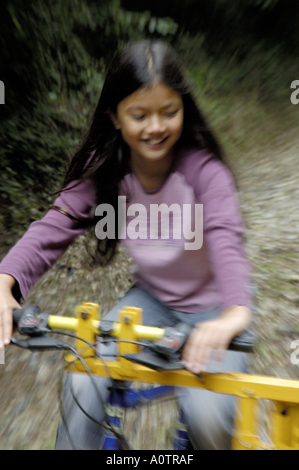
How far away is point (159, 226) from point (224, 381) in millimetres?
781

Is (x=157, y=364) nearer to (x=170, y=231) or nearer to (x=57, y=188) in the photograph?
(x=170, y=231)

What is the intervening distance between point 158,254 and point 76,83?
3.03 metres

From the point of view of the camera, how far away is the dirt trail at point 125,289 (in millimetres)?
2359

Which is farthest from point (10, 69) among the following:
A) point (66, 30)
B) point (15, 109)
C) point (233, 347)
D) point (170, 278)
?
point (233, 347)

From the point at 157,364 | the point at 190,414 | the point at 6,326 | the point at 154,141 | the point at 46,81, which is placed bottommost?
the point at 190,414

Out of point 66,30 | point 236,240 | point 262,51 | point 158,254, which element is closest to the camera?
point 236,240

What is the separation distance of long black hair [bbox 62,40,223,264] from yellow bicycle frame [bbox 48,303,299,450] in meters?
0.71

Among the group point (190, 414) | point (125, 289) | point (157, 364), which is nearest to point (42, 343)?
point (157, 364)

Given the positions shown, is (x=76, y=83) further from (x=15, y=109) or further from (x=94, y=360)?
(x=94, y=360)

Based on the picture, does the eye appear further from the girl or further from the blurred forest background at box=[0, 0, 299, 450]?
the blurred forest background at box=[0, 0, 299, 450]

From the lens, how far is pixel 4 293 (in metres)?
1.19

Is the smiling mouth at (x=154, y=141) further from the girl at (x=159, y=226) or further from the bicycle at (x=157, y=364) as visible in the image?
the bicycle at (x=157, y=364)

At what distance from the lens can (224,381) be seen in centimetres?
103

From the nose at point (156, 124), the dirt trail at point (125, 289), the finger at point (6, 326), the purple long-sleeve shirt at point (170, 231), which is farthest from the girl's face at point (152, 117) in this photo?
the dirt trail at point (125, 289)
